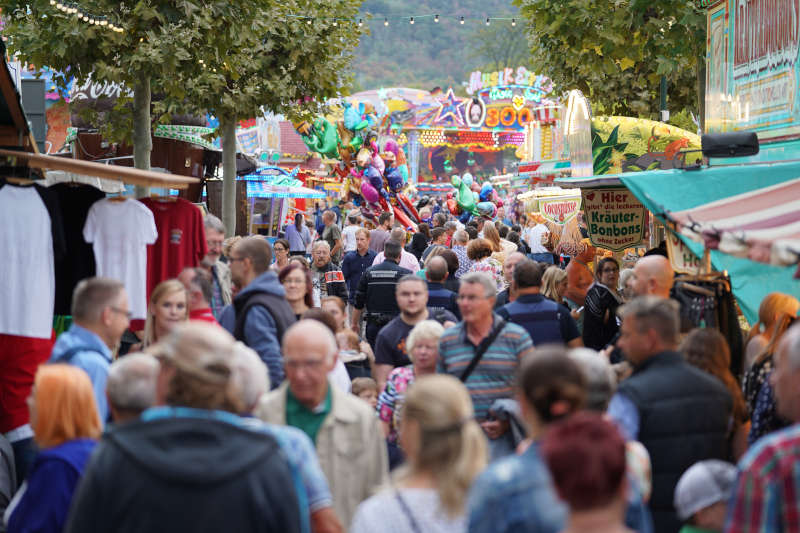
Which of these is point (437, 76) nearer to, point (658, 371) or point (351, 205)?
point (351, 205)

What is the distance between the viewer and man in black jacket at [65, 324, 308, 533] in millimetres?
2910

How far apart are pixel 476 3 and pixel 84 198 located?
14557 cm

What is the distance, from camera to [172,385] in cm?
318

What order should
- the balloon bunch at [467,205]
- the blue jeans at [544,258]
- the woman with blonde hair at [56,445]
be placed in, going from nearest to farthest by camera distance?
the woman with blonde hair at [56,445]
the blue jeans at [544,258]
the balloon bunch at [467,205]

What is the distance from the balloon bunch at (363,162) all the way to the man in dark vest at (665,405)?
50.7 ft

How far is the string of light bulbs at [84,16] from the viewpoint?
1077cm

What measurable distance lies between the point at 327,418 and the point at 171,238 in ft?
9.51

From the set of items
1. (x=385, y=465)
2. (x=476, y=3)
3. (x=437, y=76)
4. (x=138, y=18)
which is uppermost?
(x=476, y=3)

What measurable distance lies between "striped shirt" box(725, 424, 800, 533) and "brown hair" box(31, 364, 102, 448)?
8.13ft

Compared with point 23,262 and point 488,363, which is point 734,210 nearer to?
point 488,363

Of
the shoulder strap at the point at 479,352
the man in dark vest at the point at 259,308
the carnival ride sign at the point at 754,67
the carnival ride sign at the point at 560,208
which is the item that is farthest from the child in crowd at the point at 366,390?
the carnival ride sign at the point at 560,208

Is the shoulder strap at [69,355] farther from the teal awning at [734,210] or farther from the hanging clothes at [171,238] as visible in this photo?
the teal awning at [734,210]

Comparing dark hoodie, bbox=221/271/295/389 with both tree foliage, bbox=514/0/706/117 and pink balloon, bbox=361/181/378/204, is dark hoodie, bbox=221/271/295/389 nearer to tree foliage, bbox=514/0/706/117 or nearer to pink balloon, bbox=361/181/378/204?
tree foliage, bbox=514/0/706/117

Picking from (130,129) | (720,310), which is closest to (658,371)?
(720,310)
